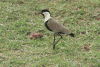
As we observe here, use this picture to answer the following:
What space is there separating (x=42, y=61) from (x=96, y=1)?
4.64 meters

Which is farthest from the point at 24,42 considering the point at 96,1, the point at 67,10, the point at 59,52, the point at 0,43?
the point at 96,1

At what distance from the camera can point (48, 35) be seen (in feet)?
19.5

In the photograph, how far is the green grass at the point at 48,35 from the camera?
4387 millimetres

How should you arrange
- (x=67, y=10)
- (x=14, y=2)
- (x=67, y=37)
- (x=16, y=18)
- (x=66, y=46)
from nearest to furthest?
(x=66, y=46), (x=67, y=37), (x=16, y=18), (x=67, y=10), (x=14, y=2)

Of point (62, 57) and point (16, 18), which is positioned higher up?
point (16, 18)

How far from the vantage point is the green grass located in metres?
4.39

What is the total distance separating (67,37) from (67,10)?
74.0 inches

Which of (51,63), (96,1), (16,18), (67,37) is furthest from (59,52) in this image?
(96,1)

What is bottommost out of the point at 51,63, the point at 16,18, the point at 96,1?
the point at 51,63

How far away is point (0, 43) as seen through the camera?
17.0 feet

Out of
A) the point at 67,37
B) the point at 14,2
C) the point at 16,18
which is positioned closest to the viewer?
the point at 67,37

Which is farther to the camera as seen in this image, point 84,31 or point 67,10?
point 67,10

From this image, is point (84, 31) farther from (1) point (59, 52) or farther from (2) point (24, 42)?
(2) point (24, 42)

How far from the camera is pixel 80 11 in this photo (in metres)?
7.09
